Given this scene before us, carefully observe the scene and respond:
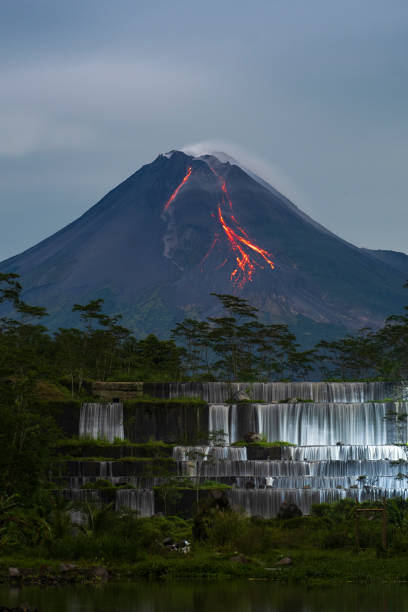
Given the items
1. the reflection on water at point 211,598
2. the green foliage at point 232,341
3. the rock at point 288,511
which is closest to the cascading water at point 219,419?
the rock at point 288,511

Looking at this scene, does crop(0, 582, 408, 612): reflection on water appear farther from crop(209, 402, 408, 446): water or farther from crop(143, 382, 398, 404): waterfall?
crop(143, 382, 398, 404): waterfall

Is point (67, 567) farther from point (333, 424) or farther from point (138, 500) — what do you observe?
point (333, 424)

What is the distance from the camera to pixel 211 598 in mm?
18766

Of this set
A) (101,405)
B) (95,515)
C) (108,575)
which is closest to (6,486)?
(95,515)

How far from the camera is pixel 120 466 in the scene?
4684cm

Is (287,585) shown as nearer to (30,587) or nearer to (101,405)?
(30,587)

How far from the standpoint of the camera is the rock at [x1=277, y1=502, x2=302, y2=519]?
4000 cm

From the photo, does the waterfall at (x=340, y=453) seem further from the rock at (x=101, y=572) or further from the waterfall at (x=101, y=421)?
the rock at (x=101, y=572)

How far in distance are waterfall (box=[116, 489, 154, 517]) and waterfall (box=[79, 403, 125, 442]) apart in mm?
12416

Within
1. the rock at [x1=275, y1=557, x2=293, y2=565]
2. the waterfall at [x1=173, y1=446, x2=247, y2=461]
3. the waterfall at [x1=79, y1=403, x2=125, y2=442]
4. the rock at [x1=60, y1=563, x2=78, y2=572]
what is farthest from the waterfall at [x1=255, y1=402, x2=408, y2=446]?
the rock at [x1=60, y1=563, x2=78, y2=572]

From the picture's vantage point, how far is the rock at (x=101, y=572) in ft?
73.0

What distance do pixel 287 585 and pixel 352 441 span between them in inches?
1390

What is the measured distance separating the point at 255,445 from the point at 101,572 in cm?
2973

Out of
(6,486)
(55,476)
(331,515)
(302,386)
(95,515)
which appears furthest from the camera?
(302,386)
